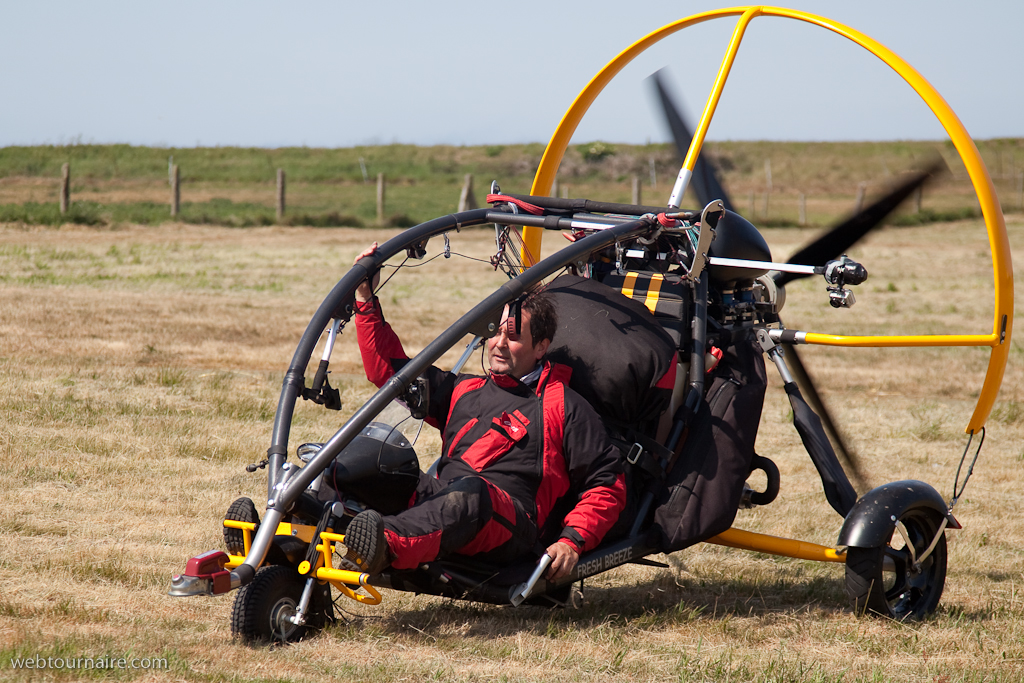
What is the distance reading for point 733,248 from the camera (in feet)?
17.4

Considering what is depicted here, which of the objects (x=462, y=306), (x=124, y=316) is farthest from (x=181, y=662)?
(x=462, y=306)

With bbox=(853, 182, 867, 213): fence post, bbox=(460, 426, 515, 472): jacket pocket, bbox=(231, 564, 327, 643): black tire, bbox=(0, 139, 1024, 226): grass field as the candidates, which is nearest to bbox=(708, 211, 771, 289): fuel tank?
bbox=(853, 182, 867, 213): fence post

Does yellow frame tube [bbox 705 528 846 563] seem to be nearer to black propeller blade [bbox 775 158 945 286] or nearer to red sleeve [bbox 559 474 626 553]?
red sleeve [bbox 559 474 626 553]

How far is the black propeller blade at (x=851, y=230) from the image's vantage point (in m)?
5.58

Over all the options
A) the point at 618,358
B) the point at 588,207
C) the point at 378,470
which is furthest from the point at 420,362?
the point at 588,207

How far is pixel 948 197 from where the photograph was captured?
131 ft

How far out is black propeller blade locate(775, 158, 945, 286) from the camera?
5.58 metres

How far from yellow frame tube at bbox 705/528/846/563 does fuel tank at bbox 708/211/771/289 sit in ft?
4.40

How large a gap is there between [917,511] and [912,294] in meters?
15.1

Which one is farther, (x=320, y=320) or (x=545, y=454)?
(x=545, y=454)

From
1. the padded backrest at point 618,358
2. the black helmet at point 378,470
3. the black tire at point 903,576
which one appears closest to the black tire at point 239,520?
the black helmet at point 378,470

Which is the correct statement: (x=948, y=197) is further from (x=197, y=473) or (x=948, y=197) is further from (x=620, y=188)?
(x=197, y=473)

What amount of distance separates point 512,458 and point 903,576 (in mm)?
2266

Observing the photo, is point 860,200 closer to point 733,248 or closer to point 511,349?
point 733,248
